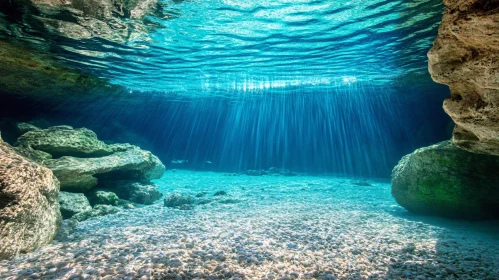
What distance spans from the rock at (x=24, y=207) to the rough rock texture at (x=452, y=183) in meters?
12.7

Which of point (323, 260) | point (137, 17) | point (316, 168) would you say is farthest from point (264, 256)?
point (316, 168)

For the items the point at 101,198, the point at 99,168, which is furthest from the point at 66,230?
the point at 99,168

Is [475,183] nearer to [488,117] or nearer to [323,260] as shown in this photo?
[488,117]

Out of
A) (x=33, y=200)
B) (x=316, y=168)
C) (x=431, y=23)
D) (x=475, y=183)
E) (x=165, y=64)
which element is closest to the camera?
(x=33, y=200)

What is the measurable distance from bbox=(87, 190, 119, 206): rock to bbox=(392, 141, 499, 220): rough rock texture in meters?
13.4

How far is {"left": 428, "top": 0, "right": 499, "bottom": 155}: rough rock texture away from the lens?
136 inches

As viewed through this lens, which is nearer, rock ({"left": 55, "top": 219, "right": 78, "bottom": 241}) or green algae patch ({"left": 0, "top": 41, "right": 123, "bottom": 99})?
rock ({"left": 55, "top": 219, "right": 78, "bottom": 241})

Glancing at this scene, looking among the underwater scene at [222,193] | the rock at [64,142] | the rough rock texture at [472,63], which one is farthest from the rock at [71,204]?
the rough rock texture at [472,63]

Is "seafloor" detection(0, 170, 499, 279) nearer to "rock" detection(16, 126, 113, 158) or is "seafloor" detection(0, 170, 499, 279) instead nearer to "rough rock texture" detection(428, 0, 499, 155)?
"rough rock texture" detection(428, 0, 499, 155)

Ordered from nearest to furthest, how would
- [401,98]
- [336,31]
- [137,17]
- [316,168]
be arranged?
[137,17]
[336,31]
[401,98]
[316,168]

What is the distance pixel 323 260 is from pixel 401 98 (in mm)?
29014

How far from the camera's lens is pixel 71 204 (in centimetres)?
903

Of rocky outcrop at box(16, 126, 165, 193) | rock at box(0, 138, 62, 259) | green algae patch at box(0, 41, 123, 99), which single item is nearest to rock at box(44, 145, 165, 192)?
rocky outcrop at box(16, 126, 165, 193)

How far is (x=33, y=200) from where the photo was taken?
5809mm
